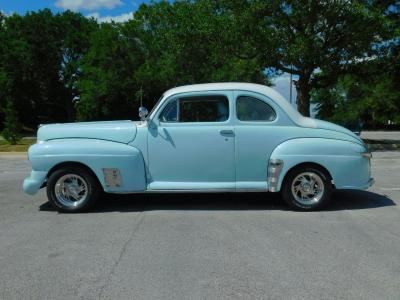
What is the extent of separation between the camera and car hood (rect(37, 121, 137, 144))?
705 centimetres

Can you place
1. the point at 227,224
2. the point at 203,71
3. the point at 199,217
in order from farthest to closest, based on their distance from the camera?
the point at 203,71
the point at 199,217
the point at 227,224

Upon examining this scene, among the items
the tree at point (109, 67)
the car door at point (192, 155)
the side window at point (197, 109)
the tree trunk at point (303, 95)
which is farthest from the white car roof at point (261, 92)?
the tree at point (109, 67)

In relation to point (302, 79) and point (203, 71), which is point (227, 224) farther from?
point (203, 71)

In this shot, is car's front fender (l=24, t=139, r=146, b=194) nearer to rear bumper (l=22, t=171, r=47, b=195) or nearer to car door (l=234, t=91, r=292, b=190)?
rear bumper (l=22, t=171, r=47, b=195)

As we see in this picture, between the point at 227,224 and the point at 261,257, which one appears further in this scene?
the point at 227,224

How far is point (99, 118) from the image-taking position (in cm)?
4334

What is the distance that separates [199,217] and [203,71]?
19724 millimetres

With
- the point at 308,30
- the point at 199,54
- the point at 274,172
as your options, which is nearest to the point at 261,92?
the point at 274,172

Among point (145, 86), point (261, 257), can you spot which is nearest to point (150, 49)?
point (145, 86)

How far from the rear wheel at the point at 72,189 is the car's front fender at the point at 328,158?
265cm

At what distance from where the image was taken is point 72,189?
7.04 metres

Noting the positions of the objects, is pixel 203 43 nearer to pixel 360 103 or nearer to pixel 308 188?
pixel 308 188

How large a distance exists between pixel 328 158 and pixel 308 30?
13252 mm

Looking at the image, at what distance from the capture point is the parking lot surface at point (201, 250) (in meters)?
4.11
